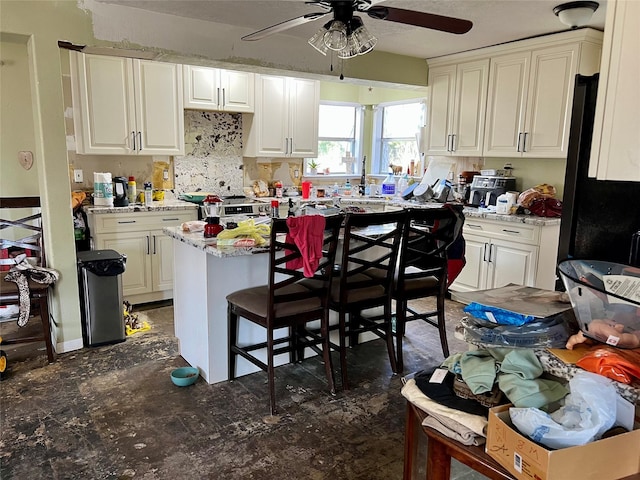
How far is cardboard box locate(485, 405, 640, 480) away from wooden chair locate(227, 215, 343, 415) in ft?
5.04

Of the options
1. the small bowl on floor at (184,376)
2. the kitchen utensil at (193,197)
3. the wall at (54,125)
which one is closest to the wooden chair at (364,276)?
the small bowl on floor at (184,376)

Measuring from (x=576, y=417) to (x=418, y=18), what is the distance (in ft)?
6.89

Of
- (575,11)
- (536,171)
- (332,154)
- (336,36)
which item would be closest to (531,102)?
(536,171)

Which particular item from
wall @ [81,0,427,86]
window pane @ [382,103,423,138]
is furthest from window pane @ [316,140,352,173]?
wall @ [81,0,427,86]

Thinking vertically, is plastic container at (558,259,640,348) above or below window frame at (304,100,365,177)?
below

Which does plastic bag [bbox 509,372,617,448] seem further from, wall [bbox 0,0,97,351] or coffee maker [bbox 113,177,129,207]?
coffee maker [bbox 113,177,129,207]

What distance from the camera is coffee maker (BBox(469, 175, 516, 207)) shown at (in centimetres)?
455

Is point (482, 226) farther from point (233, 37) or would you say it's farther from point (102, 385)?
point (102, 385)

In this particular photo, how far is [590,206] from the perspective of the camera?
219 cm

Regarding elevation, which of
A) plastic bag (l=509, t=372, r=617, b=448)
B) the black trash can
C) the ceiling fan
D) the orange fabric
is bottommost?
the black trash can

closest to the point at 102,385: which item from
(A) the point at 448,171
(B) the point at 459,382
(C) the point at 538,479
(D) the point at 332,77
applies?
(B) the point at 459,382

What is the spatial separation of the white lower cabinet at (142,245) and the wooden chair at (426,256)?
2.24m

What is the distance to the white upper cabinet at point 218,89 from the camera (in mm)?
4582

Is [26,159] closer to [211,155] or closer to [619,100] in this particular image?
[211,155]
